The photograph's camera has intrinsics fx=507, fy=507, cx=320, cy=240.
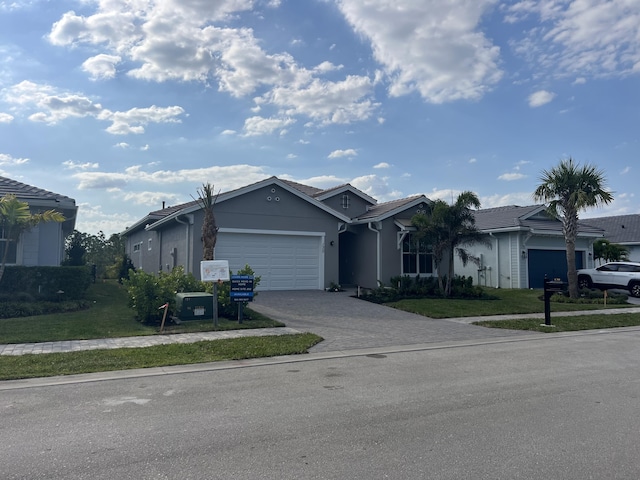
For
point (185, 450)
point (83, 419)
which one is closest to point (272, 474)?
point (185, 450)

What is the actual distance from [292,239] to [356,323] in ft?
25.6

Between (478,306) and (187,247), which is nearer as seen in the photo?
(478,306)

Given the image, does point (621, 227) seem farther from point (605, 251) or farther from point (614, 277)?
point (614, 277)

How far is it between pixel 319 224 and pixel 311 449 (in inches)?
649

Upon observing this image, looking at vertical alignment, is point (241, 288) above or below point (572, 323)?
above

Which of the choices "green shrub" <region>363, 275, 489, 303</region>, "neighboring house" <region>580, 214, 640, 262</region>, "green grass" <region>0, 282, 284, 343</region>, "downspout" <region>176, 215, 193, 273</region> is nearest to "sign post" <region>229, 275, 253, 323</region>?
"green grass" <region>0, 282, 284, 343</region>

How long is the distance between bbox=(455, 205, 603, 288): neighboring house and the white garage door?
8614mm

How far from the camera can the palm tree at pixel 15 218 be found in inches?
539

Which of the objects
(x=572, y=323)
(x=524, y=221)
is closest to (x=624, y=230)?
(x=524, y=221)

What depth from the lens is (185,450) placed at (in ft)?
14.9

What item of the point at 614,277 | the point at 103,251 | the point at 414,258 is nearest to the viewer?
the point at 414,258

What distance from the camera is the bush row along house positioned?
19.3 metres

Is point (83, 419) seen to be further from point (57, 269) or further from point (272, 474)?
point (57, 269)

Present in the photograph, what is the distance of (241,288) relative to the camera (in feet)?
40.8
